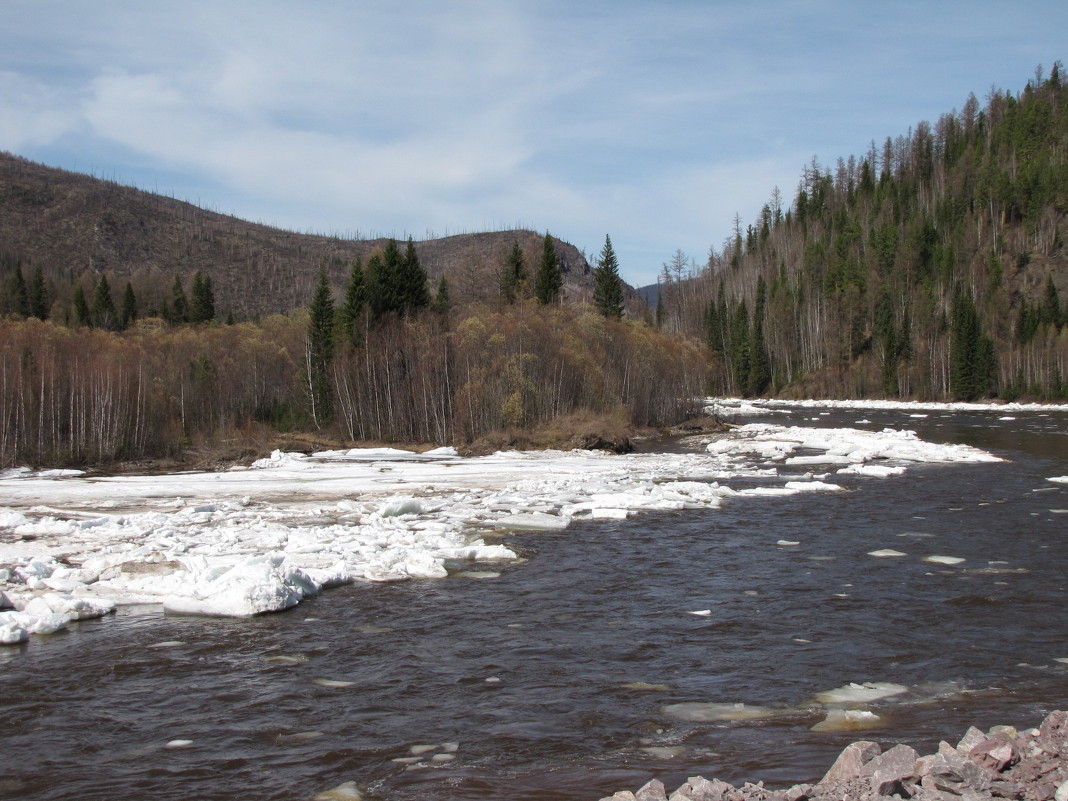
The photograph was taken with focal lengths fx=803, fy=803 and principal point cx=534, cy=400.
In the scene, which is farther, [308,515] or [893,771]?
[308,515]

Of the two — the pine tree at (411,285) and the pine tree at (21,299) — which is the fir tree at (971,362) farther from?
the pine tree at (21,299)

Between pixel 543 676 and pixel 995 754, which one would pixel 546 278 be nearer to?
pixel 543 676

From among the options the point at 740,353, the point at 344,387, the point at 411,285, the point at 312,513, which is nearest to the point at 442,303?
the point at 411,285

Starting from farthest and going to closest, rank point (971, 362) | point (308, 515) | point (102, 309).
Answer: point (102, 309) < point (971, 362) < point (308, 515)

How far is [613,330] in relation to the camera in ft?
188

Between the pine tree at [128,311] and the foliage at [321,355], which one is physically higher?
the pine tree at [128,311]

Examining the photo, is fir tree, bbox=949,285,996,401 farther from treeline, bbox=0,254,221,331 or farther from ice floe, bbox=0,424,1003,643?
treeline, bbox=0,254,221,331

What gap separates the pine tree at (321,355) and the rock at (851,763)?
164ft

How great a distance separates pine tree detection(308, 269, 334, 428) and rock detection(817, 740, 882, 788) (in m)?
50.0

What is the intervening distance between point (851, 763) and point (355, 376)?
46056 millimetres

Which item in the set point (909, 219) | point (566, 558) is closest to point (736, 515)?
point (566, 558)

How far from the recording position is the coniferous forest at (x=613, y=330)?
44.1 metres

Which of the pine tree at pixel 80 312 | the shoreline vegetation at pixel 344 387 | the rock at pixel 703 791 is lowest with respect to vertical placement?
the rock at pixel 703 791

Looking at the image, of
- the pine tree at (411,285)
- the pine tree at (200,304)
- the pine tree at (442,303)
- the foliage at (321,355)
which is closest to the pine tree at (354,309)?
the foliage at (321,355)
